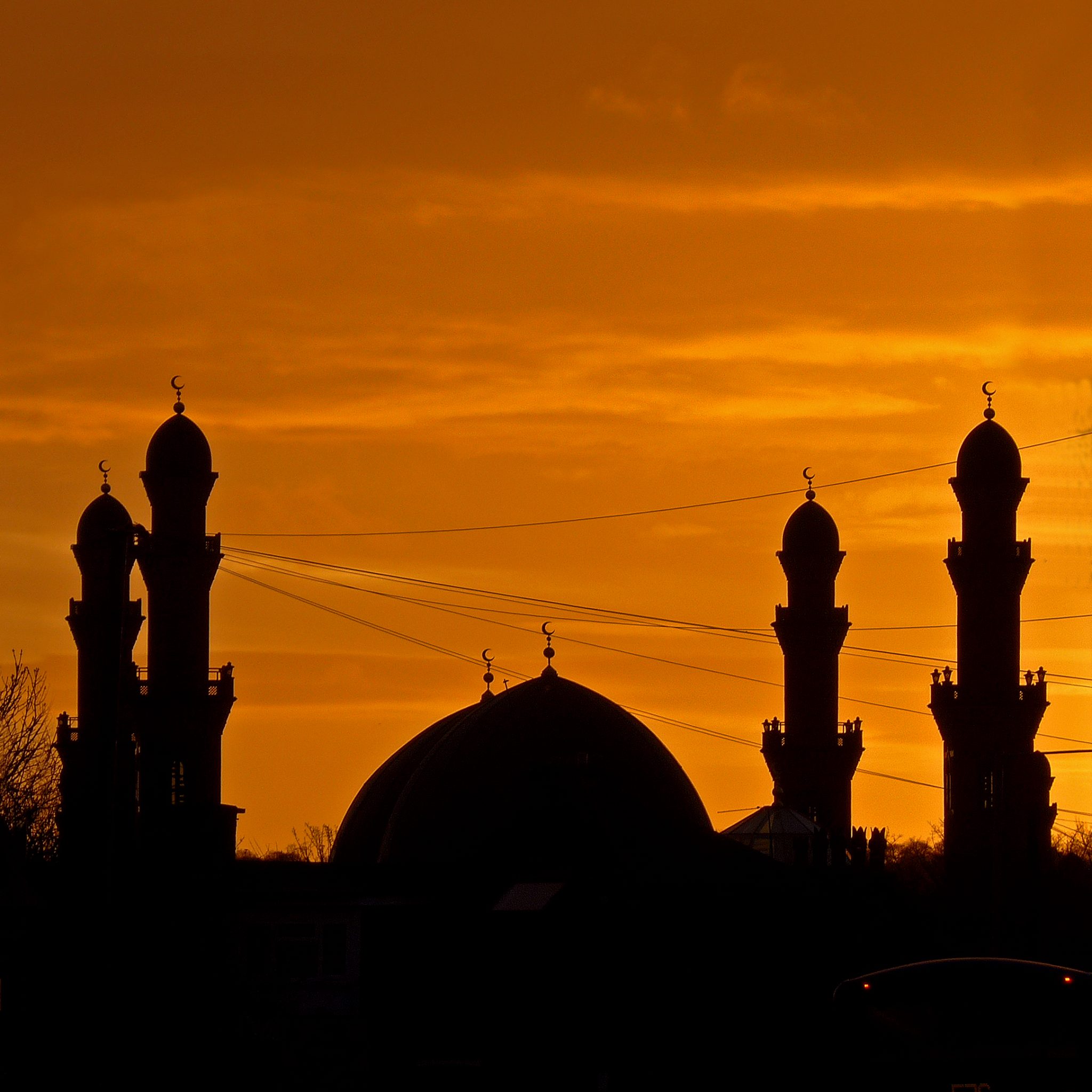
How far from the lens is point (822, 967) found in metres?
51.2

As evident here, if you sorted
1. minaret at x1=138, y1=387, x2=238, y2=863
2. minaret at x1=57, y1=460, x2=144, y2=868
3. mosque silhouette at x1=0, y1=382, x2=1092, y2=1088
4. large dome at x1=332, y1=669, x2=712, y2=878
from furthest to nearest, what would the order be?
minaret at x1=138, y1=387, x2=238, y2=863 → large dome at x1=332, y1=669, x2=712, y2=878 → mosque silhouette at x1=0, y1=382, x2=1092, y2=1088 → minaret at x1=57, y1=460, x2=144, y2=868

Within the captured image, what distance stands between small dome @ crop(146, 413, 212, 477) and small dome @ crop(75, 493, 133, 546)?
246cm

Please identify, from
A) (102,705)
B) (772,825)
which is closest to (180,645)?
(772,825)

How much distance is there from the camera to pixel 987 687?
225ft

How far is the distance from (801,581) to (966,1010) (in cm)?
3866

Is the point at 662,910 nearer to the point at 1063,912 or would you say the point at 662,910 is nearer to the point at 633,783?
the point at 633,783

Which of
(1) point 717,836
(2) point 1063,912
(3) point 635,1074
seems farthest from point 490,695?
(3) point 635,1074

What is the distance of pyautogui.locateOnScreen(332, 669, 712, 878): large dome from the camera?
55.2 m

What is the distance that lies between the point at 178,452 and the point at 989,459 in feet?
79.3

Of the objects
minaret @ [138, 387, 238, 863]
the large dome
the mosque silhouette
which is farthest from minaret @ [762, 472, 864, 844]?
minaret @ [138, 387, 238, 863]

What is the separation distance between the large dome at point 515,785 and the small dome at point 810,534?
10.2 metres

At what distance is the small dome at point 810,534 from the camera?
74188 mm

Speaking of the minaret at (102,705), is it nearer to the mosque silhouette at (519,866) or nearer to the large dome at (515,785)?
the mosque silhouette at (519,866)

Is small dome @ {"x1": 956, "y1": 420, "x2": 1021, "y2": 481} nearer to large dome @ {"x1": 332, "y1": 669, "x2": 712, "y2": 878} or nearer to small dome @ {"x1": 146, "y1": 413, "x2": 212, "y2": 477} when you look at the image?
large dome @ {"x1": 332, "y1": 669, "x2": 712, "y2": 878}
